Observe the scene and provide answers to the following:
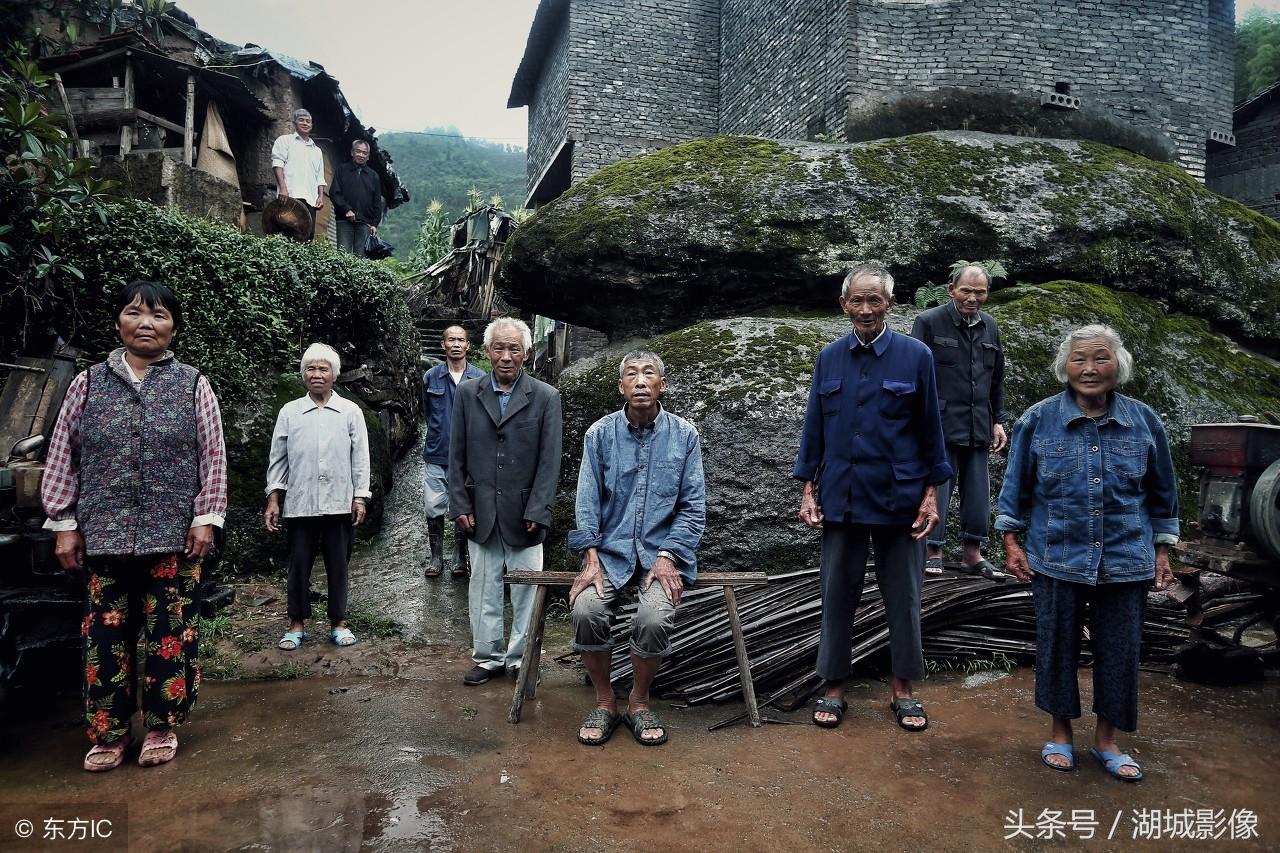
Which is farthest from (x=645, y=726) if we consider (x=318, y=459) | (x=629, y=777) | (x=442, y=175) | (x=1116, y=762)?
(x=442, y=175)

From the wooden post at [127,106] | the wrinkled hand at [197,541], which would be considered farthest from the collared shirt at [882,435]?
the wooden post at [127,106]

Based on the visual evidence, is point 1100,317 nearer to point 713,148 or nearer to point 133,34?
point 713,148

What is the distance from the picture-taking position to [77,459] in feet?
10.7

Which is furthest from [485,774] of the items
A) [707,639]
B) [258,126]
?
[258,126]

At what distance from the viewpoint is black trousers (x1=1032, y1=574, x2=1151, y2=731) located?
3.06 meters

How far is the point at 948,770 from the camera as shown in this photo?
10.2 ft

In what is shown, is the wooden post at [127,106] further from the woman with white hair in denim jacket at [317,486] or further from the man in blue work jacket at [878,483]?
the man in blue work jacket at [878,483]

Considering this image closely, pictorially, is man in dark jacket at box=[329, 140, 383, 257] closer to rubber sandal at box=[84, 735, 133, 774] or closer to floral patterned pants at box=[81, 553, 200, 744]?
floral patterned pants at box=[81, 553, 200, 744]

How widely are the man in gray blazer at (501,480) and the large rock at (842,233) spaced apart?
2.87m

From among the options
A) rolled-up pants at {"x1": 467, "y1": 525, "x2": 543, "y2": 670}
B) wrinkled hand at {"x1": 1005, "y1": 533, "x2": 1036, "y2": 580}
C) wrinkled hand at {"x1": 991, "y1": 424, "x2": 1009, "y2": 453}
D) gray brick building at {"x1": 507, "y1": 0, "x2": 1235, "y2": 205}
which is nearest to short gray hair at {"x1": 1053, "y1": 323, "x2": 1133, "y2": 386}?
wrinkled hand at {"x1": 1005, "y1": 533, "x2": 1036, "y2": 580}

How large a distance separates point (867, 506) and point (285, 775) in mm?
2616

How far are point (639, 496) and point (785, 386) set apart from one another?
223 centimetres

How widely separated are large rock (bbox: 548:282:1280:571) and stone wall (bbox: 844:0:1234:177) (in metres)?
4.65

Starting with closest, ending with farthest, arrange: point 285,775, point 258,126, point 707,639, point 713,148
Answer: point 285,775 → point 707,639 → point 713,148 → point 258,126
